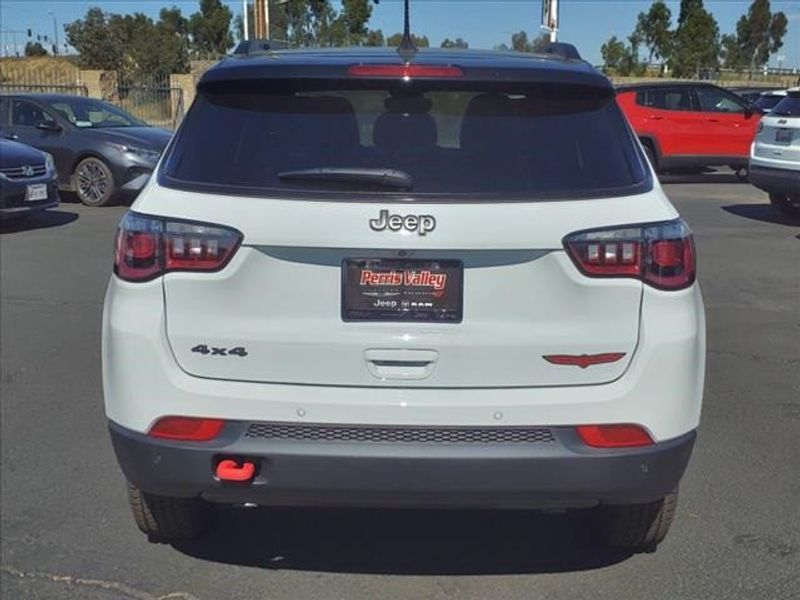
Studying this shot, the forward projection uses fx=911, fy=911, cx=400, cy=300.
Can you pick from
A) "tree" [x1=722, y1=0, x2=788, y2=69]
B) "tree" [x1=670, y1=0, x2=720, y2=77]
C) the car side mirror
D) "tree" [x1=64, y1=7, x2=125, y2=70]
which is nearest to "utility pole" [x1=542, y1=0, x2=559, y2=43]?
the car side mirror

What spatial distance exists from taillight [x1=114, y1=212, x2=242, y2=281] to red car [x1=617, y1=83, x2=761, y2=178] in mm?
15062

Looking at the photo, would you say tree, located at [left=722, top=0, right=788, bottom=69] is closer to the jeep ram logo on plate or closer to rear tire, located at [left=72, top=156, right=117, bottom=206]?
rear tire, located at [left=72, top=156, right=117, bottom=206]

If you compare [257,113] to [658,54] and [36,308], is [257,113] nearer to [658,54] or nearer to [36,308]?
[36,308]

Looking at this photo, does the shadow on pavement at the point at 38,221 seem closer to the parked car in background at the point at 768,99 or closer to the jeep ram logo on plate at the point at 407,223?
the jeep ram logo on plate at the point at 407,223

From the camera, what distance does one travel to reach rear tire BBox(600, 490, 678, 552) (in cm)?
317

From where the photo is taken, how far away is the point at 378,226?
261 centimetres

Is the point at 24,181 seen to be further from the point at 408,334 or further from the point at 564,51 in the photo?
the point at 408,334

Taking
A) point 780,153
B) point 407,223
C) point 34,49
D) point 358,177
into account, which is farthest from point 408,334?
point 34,49

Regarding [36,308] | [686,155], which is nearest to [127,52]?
[686,155]

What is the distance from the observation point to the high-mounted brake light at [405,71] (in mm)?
2887

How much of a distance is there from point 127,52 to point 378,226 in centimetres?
4797

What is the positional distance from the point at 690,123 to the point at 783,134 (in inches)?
203

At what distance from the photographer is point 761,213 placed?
1312 centimetres

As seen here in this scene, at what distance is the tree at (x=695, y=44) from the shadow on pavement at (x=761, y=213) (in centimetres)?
4198
